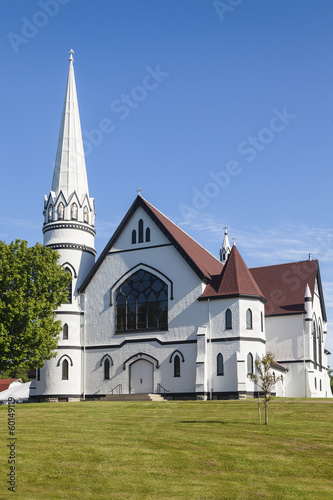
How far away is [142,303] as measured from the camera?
49844 mm

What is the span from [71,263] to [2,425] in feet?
80.9

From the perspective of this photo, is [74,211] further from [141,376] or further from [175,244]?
[141,376]

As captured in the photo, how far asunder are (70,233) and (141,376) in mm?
14077

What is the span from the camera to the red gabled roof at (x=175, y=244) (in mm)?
48156

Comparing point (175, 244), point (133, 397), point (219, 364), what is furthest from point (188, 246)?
point (133, 397)

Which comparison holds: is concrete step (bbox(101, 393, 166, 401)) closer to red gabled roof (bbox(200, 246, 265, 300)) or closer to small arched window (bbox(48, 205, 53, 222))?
red gabled roof (bbox(200, 246, 265, 300))

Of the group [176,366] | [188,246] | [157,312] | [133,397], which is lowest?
[133,397]

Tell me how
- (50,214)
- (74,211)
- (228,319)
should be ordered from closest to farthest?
(228,319)
(74,211)
(50,214)

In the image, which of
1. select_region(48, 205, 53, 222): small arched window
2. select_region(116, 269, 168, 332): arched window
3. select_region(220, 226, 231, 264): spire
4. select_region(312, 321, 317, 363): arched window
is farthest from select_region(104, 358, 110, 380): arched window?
select_region(220, 226, 231, 264): spire

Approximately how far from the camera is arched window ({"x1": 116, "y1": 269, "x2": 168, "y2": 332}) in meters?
48.9

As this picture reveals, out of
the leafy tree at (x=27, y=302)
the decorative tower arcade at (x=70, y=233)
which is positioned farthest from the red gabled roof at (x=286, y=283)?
the leafy tree at (x=27, y=302)

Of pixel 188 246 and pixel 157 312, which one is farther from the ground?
pixel 188 246

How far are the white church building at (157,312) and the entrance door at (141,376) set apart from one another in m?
0.08

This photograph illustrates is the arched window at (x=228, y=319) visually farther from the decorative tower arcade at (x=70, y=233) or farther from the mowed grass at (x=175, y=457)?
the mowed grass at (x=175, y=457)
